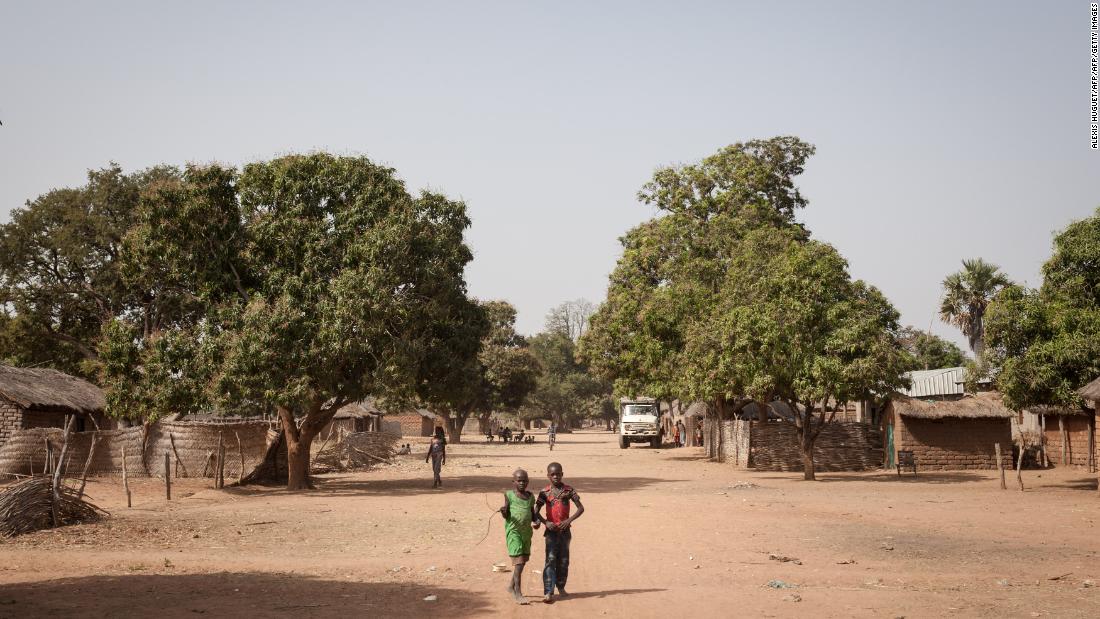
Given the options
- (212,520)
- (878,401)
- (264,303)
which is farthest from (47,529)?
(878,401)

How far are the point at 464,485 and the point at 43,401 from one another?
47.1ft

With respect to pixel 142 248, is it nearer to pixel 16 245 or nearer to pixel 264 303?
pixel 264 303

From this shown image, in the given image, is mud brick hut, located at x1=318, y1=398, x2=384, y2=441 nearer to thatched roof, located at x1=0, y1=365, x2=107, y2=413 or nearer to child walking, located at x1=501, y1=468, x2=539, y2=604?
thatched roof, located at x1=0, y1=365, x2=107, y2=413

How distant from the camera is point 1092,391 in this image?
79.0 ft

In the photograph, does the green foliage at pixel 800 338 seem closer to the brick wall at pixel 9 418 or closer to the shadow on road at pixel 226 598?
the shadow on road at pixel 226 598

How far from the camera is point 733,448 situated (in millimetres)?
39469

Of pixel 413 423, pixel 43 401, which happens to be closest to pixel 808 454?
pixel 43 401

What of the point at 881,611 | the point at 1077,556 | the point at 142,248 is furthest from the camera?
the point at 142,248

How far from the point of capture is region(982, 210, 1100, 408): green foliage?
82.8 feet

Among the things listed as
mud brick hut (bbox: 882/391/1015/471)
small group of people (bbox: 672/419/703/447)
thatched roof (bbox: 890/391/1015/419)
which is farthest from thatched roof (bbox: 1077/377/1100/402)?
small group of people (bbox: 672/419/703/447)

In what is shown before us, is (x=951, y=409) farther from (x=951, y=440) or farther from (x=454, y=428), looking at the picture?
(x=454, y=428)

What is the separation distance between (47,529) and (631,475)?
21.3 m

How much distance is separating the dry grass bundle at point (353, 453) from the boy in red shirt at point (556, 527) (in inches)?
1081

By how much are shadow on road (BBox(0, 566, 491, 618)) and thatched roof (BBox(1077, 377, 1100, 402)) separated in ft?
61.3
